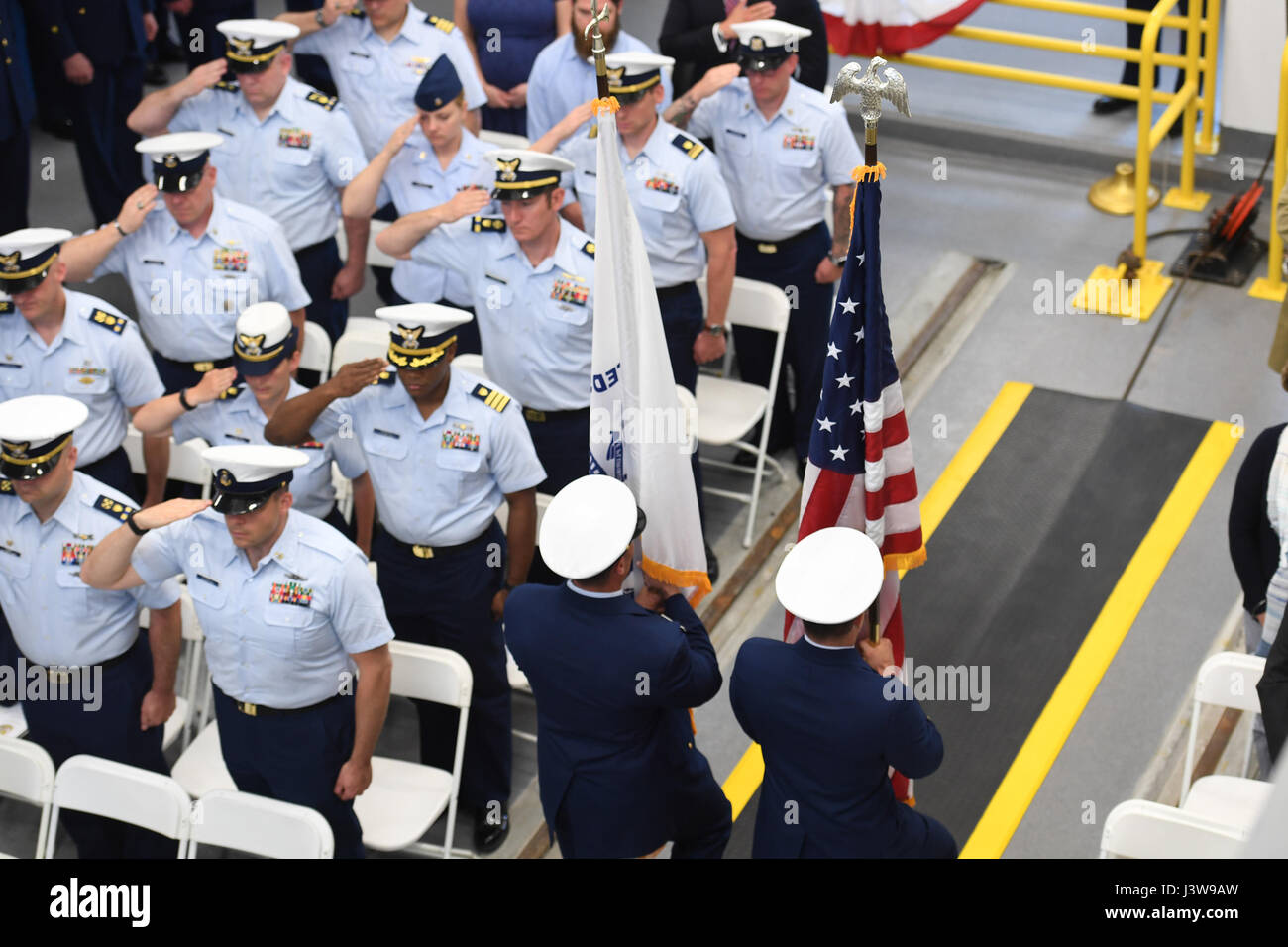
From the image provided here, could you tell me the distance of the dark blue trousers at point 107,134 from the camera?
27.7ft

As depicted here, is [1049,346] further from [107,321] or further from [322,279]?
[107,321]

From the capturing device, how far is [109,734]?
201 inches

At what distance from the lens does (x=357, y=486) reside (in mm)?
5621

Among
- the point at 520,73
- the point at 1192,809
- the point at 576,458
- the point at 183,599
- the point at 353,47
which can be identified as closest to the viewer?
the point at 1192,809

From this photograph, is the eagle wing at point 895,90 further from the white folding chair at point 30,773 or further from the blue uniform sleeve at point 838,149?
the white folding chair at point 30,773

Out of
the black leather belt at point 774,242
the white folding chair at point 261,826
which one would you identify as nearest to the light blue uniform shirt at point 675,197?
the black leather belt at point 774,242

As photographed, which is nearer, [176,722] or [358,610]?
[358,610]

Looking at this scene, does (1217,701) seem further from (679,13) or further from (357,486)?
(679,13)

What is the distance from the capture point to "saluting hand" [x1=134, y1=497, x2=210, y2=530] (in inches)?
181

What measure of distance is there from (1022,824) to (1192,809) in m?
0.86

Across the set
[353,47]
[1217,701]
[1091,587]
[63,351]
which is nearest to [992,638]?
[1091,587]

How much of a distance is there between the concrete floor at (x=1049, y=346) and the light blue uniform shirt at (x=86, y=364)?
61.1 inches

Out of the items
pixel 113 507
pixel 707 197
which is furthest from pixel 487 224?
pixel 113 507

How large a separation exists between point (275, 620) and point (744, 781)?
6.26 feet
